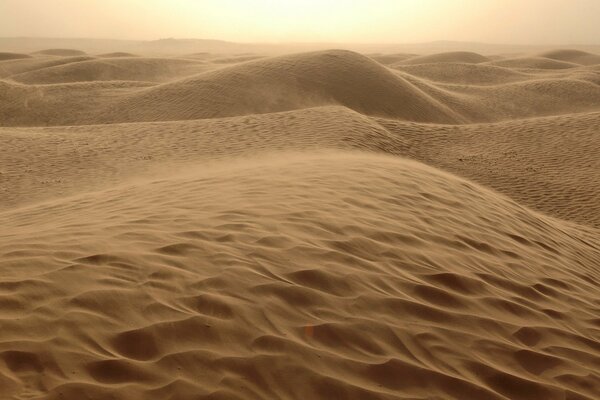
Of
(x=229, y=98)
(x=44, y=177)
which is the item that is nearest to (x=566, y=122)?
(x=229, y=98)

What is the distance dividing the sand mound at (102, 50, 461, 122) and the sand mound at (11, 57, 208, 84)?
11014mm

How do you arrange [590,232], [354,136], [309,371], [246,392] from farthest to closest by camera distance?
1. [354,136]
2. [590,232]
3. [309,371]
4. [246,392]

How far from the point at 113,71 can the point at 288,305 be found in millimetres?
33750

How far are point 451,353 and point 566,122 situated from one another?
15.1m

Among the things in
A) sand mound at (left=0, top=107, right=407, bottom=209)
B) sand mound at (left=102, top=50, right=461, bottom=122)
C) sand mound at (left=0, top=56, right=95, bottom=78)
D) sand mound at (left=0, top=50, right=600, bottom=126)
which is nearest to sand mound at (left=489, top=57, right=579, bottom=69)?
sand mound at (left=0, top=50, right=600, bottom=126)

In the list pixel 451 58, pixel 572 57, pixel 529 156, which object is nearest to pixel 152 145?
pixel 529 156

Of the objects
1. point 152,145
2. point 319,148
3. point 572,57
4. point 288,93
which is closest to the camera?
point 319,148

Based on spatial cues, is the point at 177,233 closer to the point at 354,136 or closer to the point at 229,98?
the point at 354,136

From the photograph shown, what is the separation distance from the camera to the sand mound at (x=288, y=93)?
21.2 m

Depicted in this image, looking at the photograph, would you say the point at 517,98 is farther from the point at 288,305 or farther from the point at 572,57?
the point at 572,57

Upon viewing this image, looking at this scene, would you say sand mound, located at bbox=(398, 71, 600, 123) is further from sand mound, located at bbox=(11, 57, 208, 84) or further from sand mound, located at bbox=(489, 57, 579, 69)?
sand mound, located at bbox=(489, 57, 579, 69)

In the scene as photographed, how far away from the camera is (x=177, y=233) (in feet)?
15.9

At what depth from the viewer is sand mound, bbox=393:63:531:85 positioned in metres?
36.2

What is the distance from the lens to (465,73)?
3738 centimetres
